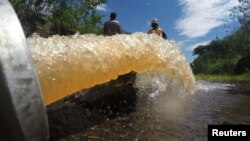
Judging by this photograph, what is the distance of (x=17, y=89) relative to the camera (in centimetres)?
113

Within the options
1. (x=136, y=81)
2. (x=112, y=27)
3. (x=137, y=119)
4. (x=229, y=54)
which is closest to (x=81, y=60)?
(x=137, y=119)

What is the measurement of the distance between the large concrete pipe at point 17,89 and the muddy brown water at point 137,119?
347cm

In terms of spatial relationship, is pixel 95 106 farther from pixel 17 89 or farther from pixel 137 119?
pixel 17 89

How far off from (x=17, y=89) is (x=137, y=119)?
15.5ft

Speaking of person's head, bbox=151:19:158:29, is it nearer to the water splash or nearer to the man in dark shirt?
the man in dark shirt

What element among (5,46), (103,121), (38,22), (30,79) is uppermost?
(38,22)

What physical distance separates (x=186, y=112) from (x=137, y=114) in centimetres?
116

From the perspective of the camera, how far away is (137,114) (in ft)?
20.2

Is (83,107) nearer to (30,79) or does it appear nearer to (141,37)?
(141,37)

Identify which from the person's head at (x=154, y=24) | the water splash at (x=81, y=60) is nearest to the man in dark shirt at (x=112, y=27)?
the person's head at (x=154, y=24)

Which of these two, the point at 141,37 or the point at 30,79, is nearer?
the point at 30,79

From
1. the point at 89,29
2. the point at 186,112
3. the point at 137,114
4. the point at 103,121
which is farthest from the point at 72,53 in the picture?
the point at 89,29

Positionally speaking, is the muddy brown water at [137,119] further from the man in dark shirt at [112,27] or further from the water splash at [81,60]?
Result: the man in dark shirt at [112,27]

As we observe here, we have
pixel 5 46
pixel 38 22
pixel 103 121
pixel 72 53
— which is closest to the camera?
pixel 5 46
